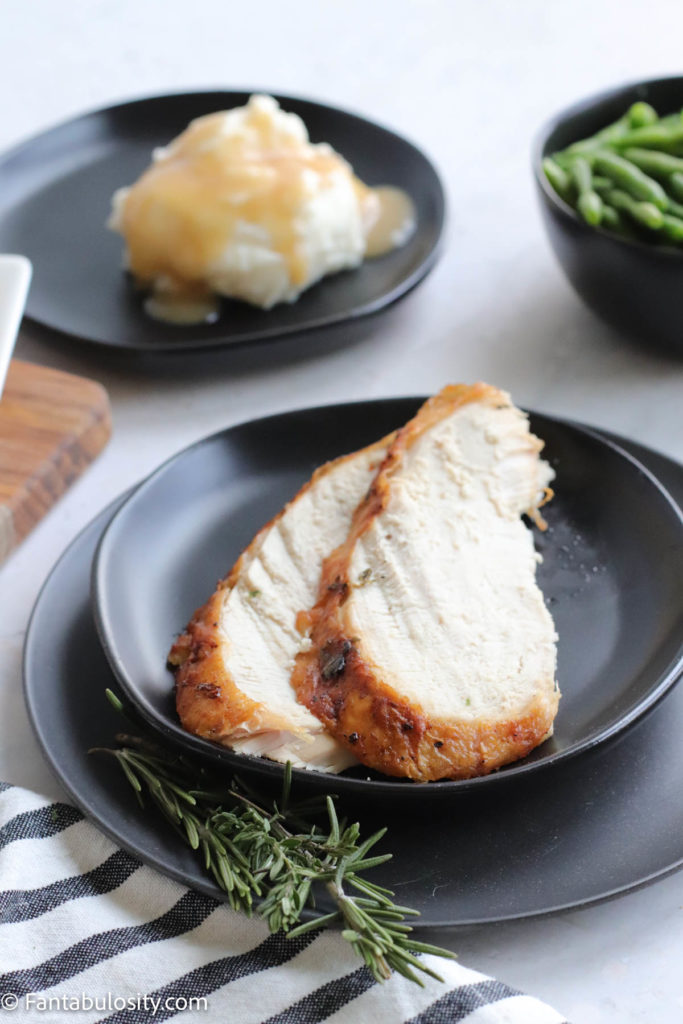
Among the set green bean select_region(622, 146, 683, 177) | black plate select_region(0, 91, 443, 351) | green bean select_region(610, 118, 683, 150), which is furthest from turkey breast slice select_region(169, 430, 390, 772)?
green bean select_region(610, 118, 683, 150)

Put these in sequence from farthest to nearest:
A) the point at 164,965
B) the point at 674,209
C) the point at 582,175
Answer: the point at 582,175, the point at 674,209, the point at 164,965

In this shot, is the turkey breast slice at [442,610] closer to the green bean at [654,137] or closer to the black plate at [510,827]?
the black plate at [510,827]

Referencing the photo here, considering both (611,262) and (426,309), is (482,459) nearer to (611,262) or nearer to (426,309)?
(611,262)

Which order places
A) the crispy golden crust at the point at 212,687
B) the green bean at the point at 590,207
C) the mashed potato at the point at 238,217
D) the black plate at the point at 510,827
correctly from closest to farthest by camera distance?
1. the black plate at the point at 510,827
2. the crispy golden crust at the point at 212,687
3. the green bean at the point at 590,207
4. the mashed potato at the point at 238,217

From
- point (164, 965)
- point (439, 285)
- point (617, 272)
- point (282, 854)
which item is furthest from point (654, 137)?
point (164, 965)

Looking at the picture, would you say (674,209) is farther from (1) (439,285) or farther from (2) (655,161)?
(1) (439,285)

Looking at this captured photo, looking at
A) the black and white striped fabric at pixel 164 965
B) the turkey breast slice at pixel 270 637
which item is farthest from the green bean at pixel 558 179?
the black and white striped fabric at pixel 164 965

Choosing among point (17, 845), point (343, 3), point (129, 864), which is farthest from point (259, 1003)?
point (343, 3)
